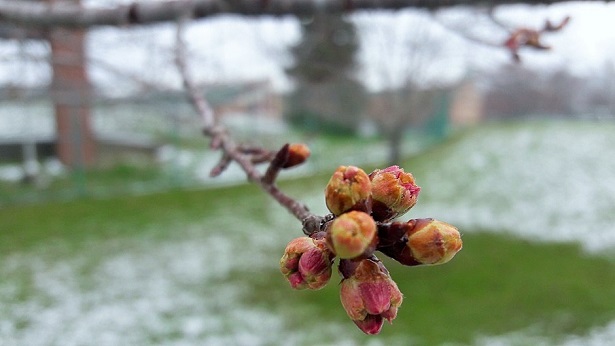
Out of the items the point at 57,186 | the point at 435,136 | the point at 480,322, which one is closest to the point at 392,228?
the point at 480,322

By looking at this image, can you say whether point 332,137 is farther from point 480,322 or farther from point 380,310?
point 380,310

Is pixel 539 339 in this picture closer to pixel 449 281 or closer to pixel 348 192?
pixel 449 281

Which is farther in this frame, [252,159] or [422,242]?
[252,159]

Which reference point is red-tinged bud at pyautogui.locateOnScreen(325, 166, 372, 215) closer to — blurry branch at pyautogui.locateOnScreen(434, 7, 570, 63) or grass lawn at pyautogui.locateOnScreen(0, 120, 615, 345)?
blurry branch at pyautogui.locateOnScreen(434, 7, 570, 63)

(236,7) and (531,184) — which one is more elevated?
(236,7)

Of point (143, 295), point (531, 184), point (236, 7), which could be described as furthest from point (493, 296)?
point (531, 184)

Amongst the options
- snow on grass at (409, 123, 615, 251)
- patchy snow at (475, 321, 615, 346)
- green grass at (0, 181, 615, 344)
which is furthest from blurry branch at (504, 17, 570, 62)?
snow on grass at (409, 123, 615, 251)

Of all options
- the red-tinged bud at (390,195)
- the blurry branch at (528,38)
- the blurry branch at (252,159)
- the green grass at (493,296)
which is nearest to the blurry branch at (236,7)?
the blurry branch at (528,38)
